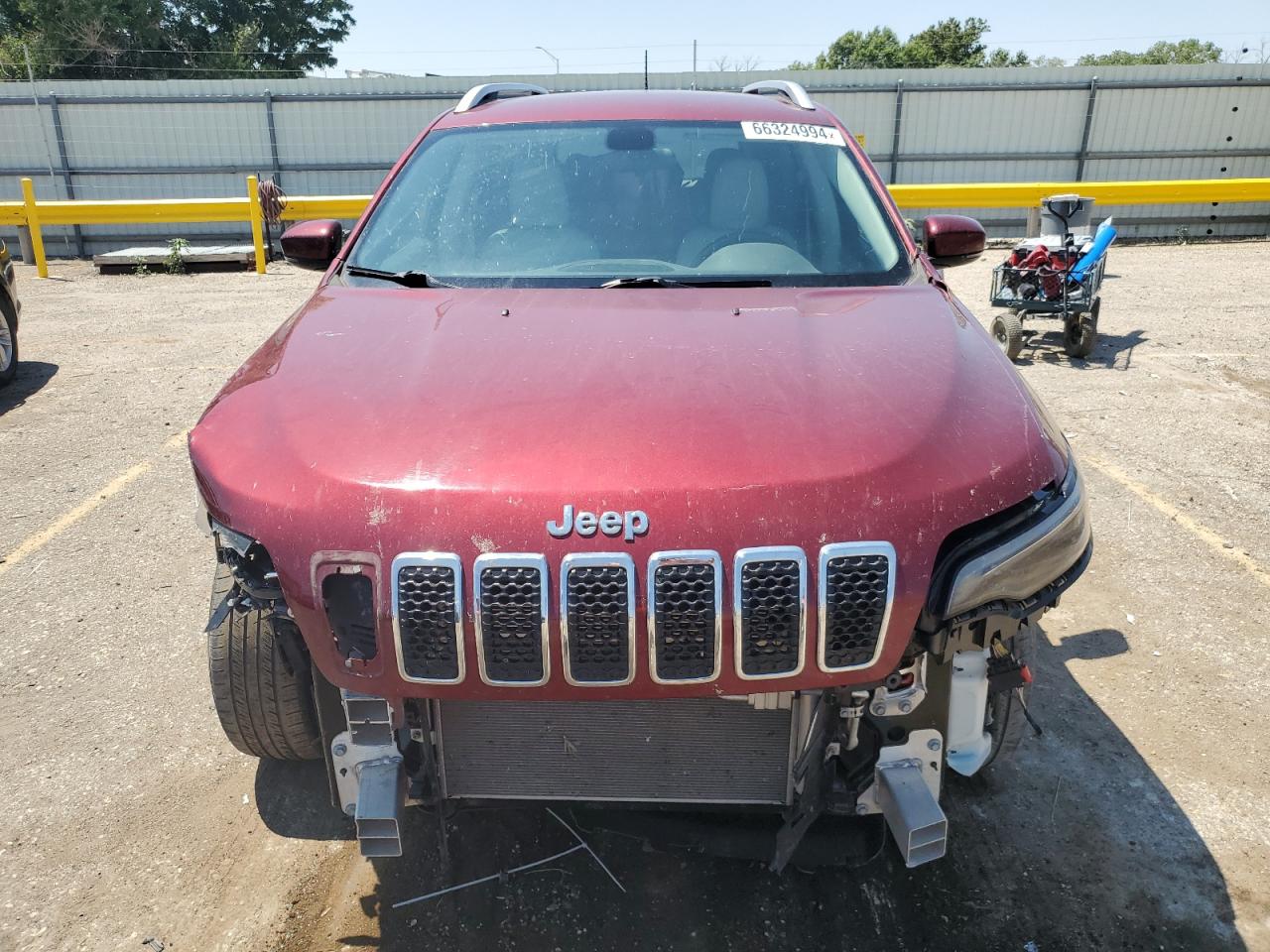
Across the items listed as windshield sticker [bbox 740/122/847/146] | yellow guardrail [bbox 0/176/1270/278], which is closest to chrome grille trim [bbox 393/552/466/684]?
windshield sticker [bbox 740/122/847/146]

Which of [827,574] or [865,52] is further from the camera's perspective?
→ [865,52]

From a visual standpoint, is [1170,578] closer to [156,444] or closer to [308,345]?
[308,345]

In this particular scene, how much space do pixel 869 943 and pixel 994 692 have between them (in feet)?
2.27

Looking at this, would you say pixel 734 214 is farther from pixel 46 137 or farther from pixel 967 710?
pixel 46 137

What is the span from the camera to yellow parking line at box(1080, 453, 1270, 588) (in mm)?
4324

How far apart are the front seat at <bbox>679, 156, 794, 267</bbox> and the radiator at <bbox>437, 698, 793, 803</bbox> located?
59.0 inches

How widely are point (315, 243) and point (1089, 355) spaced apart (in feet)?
22.8

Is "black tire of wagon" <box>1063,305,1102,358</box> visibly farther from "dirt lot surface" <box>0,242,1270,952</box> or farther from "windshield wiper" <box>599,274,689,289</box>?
"windshield wiper" <box>599,274,689,289</box>

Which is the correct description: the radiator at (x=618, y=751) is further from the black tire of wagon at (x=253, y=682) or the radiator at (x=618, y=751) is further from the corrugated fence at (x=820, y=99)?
the corrugated fence at (x=820, y=99)

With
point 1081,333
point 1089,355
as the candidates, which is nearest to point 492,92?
point 1081,333

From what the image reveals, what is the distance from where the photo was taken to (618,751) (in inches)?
84.7

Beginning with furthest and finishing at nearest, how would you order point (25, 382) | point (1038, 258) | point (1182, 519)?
1. point (1038, 258)
2. point (25, 382)
3. point (1182, 519)

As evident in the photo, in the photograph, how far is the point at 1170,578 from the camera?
4.21m

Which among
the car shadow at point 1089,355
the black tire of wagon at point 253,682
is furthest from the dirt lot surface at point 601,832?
the car shadow at point 1089,355
